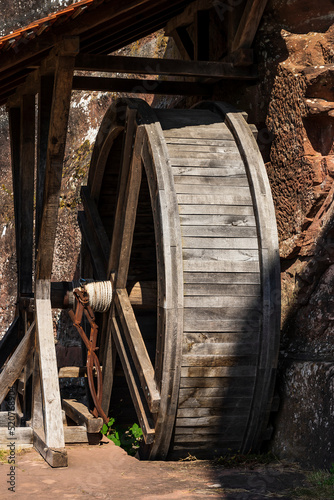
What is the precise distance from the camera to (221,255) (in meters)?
5.12

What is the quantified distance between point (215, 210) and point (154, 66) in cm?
151

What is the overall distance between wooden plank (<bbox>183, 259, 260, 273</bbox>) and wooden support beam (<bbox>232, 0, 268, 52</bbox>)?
81.5 inches

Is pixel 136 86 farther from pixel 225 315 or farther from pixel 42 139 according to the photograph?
pixel 225 315

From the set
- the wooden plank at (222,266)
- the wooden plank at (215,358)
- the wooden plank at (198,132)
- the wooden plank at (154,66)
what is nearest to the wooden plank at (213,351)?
the wooden plank at (215,358)

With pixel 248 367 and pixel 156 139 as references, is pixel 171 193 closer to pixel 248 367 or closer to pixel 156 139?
pixel 156 139

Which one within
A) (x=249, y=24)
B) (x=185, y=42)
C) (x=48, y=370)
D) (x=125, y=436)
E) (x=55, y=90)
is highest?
(x=185, y=42)

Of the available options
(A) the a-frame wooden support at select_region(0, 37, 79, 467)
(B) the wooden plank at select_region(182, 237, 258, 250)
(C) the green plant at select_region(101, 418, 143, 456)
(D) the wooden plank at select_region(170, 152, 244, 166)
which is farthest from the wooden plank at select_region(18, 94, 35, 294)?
(B) the wooden plank at select_region(182, 237, 258, 250)

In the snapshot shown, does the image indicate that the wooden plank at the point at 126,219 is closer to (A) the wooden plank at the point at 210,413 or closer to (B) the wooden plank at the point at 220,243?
(B) the wooden plank at the point at 220,243

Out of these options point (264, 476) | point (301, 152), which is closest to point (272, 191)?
point (301, 152)

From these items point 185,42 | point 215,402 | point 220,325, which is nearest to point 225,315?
point 220,325

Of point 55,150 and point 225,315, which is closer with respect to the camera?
point 225,315

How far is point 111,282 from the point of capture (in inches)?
249

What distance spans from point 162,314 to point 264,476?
1.27m

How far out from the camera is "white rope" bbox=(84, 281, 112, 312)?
20.2 feet
